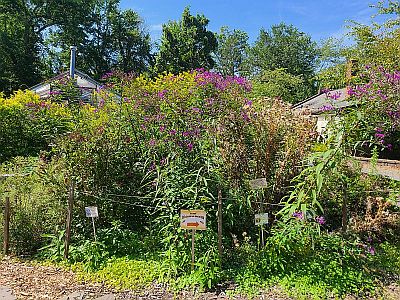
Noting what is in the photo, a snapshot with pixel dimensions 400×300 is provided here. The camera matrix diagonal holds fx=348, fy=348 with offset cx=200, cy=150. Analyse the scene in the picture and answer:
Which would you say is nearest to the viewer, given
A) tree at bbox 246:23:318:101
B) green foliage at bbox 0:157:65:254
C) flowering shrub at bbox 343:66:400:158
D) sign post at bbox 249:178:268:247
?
flowering shrub at bbox 343:66:400:158

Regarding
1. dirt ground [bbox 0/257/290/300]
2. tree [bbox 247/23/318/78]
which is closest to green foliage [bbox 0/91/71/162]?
dirt ground [bbox 0/257/290/300]

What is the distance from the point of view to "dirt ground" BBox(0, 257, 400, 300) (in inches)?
123

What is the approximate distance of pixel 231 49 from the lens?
3972 cm

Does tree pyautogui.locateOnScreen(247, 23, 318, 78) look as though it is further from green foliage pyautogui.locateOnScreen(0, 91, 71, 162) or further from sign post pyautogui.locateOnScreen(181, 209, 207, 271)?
sign post pyautogui.locateOnScreen(181, 209, 207, 271)

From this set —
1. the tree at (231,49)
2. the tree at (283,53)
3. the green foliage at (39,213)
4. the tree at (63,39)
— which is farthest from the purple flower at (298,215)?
the tree at (231,49)

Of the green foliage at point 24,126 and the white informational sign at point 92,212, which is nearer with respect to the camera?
the white informational sign at point 92,212

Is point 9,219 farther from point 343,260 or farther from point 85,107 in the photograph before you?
point 343,260

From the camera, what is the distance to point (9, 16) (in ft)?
88.6

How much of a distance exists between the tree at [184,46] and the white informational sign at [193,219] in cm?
2813

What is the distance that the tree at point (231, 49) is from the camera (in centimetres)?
3922

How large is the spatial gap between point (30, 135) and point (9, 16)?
2394 centimetres

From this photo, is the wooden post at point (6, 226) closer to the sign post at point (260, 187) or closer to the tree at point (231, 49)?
the sign post at point (260, 187)

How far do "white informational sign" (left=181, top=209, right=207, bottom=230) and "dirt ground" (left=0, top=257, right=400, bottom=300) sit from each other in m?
0.60

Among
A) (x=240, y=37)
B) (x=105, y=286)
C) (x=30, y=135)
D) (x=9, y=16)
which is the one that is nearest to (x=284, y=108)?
(x=105, y=286)
